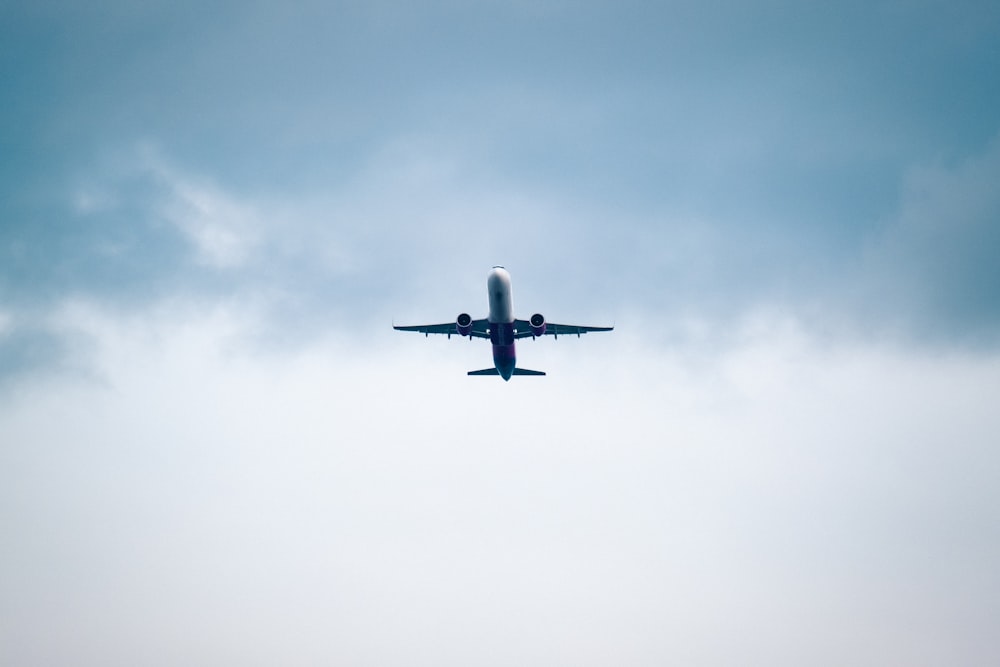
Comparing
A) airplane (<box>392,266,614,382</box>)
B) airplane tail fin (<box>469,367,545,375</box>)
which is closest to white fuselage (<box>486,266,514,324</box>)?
airplane (<box>392,266,614,382</box>)

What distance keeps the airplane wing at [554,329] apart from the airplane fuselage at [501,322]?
8.17 feet

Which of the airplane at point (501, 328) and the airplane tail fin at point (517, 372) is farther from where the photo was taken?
the airplane tail fin at point (517, 372)

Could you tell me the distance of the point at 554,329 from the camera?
92750 mm

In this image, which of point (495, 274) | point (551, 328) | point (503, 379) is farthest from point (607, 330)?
point (495, 274)

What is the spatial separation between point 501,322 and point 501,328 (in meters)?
1.06

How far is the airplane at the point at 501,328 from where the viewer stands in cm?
8038

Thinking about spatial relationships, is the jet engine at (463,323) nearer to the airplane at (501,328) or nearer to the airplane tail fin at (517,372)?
the airplane at (501,328)

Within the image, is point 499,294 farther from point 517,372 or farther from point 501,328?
point 517,372

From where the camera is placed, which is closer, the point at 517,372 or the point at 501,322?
the point at 501,322

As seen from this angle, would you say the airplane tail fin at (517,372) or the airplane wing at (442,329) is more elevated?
the airplane wing at (442,329)

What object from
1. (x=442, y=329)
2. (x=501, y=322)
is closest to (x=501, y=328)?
(x=501, y=322)

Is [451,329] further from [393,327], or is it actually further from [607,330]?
[607,330]

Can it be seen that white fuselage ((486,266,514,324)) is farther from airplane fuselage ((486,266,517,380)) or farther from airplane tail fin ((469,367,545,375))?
airplane tail fin ((469,367,545,375))

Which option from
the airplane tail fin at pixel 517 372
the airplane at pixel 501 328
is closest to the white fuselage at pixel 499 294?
the airplane at pixel 501 328
